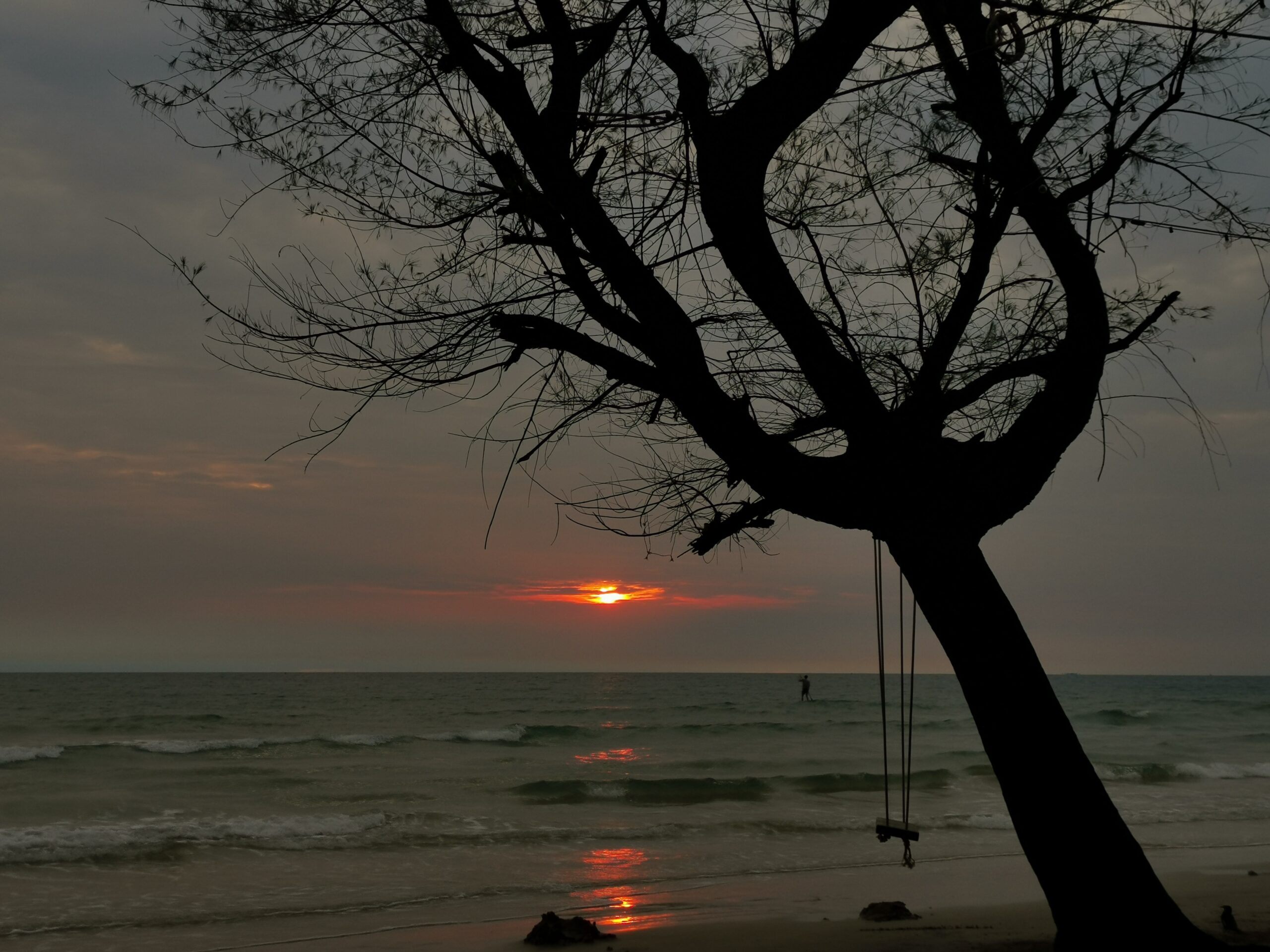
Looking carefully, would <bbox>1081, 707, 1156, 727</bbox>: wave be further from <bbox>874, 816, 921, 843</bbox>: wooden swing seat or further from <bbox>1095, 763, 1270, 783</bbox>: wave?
<bbox>874, 816, 921, 843</bbox>: wooden swing seat

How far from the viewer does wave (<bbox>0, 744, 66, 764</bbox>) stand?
1989 cm

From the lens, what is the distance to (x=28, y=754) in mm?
20688

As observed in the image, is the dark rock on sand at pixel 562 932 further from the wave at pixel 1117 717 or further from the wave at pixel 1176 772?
the wave at pixel 1117 717

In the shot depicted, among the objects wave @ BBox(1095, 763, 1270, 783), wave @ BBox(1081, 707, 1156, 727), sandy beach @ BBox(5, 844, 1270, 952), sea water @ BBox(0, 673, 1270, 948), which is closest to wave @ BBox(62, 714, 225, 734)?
sea water @ BBox(0, 673, 1270, 948)

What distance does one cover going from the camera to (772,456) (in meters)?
3.77

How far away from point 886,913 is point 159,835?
8.78 metres

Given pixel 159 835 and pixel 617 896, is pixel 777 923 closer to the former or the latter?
pixel 617 896

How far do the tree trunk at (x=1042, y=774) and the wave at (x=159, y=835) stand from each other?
10165mm

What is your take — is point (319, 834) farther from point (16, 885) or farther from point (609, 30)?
point (609, 30)

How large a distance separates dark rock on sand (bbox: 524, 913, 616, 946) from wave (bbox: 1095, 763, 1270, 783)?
1523cm

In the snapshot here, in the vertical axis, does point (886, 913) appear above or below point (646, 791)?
above

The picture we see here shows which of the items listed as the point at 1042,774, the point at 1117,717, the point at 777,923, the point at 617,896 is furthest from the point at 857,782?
the point at 1117,717

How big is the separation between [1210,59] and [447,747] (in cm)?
2321

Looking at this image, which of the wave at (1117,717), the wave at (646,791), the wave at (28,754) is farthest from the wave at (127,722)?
the wave at (1117,717)
